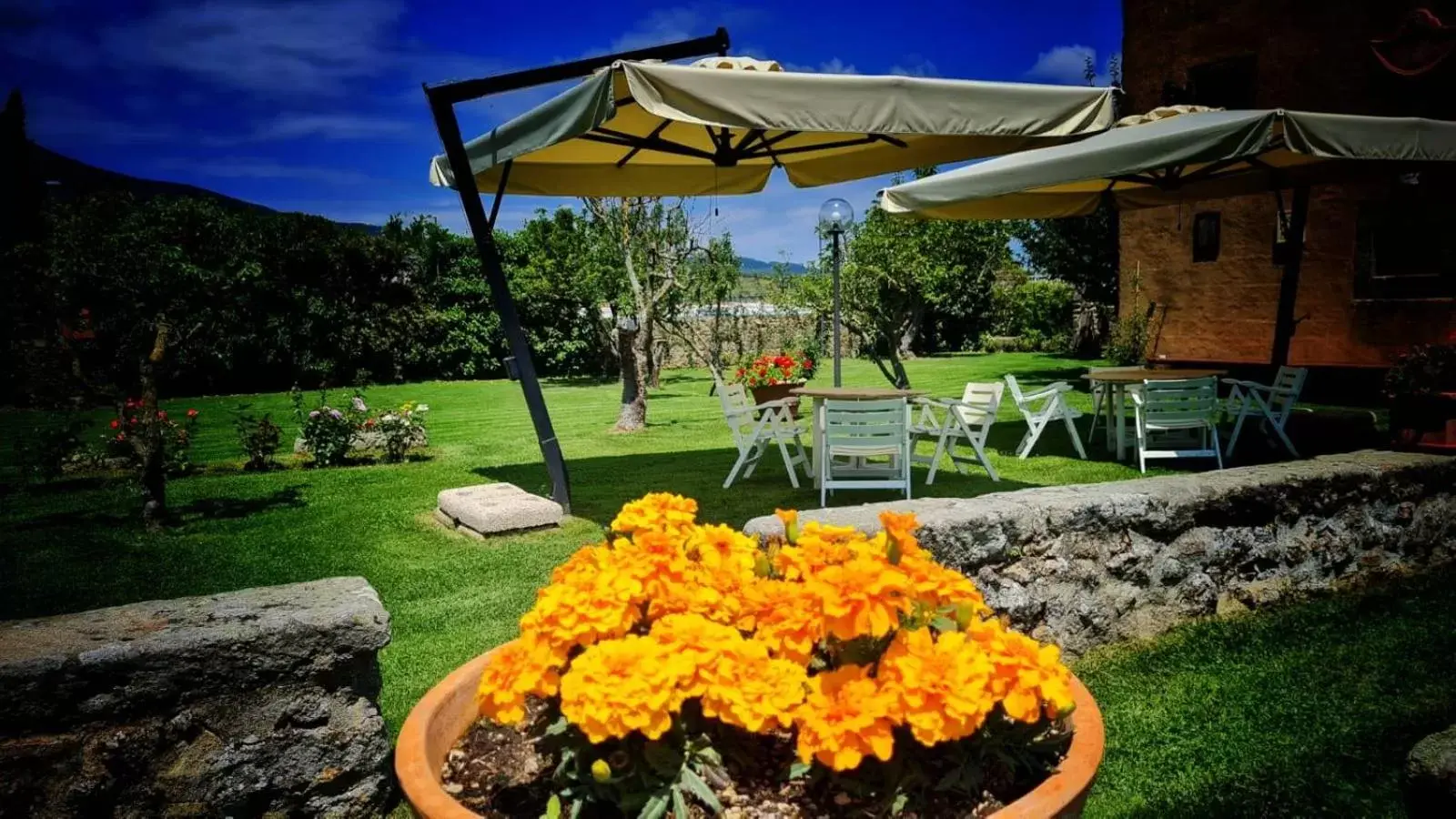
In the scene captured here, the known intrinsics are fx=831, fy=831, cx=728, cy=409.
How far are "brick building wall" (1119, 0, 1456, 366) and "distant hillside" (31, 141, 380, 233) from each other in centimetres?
1575

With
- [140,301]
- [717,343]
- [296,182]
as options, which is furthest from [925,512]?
[296,182]

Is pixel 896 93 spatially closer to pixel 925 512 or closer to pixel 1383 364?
pixel 925 512

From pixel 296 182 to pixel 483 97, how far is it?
2324cm

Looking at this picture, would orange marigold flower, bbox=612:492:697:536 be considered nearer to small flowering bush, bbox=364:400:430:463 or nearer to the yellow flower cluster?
the yellow flower cluster

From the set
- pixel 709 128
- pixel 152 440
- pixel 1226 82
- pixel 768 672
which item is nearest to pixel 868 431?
pixel 709 128

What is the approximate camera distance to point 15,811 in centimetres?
176

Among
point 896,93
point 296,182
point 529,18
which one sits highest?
point 529,18

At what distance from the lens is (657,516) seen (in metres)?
1.62

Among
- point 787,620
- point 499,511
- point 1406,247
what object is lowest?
point 499,511

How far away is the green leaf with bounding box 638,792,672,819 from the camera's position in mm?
1257

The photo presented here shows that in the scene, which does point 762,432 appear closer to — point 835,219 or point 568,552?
point 568,552

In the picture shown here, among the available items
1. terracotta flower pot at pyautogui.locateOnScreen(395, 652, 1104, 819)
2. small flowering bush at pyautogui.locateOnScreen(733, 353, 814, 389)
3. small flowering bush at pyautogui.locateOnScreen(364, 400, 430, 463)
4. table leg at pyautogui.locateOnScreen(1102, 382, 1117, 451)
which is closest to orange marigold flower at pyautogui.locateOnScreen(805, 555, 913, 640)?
terracotta flower pot at pyautogui.locateOnScreen(395, 652, 1104, 819)

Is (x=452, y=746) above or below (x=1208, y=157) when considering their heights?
below

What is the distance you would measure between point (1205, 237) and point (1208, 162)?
8.72 metres
